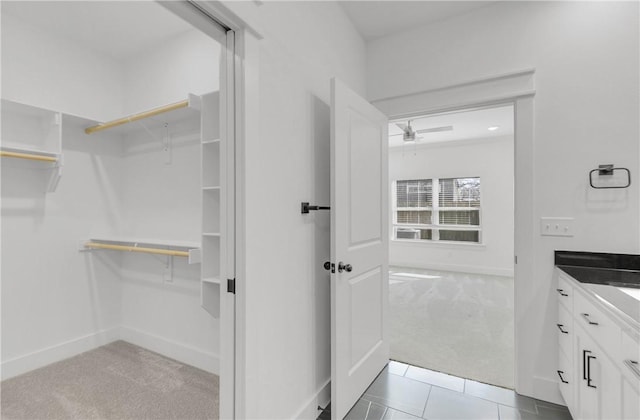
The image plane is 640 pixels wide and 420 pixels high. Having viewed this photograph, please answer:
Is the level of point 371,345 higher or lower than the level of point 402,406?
higher

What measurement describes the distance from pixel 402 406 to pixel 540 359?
1.00 m

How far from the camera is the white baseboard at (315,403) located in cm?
173

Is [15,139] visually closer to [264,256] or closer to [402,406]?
[264,256]

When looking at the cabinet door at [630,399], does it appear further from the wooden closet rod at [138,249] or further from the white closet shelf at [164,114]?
the white closet shelf at [164,114]

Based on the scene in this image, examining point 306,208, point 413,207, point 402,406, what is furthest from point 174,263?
point 413,207

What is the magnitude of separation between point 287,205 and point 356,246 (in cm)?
61

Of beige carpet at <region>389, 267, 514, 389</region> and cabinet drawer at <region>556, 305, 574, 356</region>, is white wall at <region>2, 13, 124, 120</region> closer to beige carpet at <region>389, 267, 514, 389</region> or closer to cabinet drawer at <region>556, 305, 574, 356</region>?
beige carpet at <region>389, 267, 514, 389</region>

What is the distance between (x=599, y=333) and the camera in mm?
1292

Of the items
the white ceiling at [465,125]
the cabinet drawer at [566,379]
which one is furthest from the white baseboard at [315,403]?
the white ceiling at [465,125]

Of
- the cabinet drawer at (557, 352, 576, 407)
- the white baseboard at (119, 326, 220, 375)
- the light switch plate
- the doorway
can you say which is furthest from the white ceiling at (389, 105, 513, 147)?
the white baseboard at (119, 326, 220, 375)

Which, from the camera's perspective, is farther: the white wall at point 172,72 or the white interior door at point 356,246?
the white wall at point 172,72

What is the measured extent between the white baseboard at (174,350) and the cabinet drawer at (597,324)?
7.64ft

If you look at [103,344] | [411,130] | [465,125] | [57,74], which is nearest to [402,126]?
[411,130]

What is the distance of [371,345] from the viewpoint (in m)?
2.22
